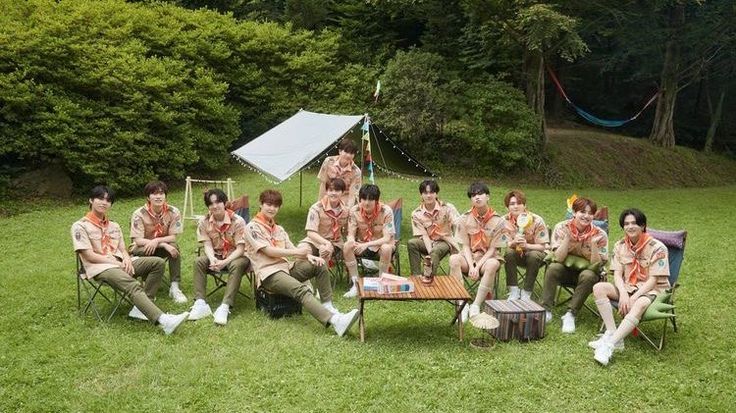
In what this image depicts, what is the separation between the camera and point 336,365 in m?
3.82

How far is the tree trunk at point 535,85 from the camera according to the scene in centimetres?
1380

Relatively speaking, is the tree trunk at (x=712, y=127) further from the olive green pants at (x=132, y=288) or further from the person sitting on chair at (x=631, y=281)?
the olive green pants at (x=132, y=288)

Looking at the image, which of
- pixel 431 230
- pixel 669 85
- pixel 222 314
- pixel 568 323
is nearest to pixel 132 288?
pixel 222 314

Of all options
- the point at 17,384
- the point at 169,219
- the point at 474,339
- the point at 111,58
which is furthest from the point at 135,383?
the point at 111,58

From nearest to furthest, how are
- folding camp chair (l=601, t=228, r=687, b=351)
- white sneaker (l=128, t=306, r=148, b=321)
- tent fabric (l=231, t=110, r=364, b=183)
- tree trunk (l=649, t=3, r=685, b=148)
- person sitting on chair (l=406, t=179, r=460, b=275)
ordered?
folding camp chair (l=601, t=228, r=687, b=351) < white sneaker (l=128, t=306, r=148, b=321) < person sitting on chair (l=406, t=179, r=460, b=275) < tent fabric (l=231, t=110, r=364, b=183) < tree trunk (l=649, t=3, r=685, b=148)

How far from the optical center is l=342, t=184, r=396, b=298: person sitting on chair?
16.8ft

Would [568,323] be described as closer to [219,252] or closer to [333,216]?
[333,216]

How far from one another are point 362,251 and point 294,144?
9.64ft

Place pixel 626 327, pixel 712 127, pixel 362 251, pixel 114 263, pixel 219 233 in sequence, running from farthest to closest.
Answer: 1. pixel 712 127
2. pixel 362 251
3. pixel 219 233
4. pixel 114 263
5. pixel 626 327

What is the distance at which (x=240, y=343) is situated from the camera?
4.14m

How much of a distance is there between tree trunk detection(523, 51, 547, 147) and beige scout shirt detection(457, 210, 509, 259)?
31.2ft

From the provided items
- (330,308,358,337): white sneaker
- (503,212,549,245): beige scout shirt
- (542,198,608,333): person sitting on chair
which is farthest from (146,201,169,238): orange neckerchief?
(542,198,608,333): person sitting on chair

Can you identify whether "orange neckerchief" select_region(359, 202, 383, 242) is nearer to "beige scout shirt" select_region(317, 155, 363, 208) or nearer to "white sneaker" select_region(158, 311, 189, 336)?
"beige scout shirt" select_region(317, 155, 363, 208)

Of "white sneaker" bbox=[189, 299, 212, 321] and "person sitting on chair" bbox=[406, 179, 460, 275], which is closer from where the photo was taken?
"white sneaker" bbox=[189, 299, 212, 321]
